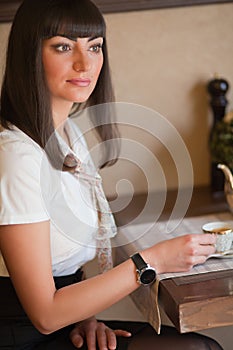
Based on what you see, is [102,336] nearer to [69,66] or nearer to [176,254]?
[176,254]

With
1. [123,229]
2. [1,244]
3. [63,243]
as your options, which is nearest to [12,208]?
[1,244]

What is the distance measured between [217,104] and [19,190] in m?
0.95

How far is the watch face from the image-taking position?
1361 mm

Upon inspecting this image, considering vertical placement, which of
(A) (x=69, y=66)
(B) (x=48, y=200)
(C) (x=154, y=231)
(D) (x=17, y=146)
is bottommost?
(C) (x=154, y=231)

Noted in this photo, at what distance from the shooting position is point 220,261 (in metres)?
1.46

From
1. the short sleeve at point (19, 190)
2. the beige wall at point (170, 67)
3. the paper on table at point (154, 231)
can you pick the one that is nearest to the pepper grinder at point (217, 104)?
the beige wall at point (170, 67)

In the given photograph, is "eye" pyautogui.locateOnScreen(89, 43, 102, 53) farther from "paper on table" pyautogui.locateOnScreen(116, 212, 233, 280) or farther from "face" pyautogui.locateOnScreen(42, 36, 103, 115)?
"paper on table" pyautogui.locateOnScreen(116, 212, 233, 280)

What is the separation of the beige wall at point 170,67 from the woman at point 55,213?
0.46 metres

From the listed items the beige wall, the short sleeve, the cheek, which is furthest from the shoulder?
the beige wall

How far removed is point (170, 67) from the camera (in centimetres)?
205

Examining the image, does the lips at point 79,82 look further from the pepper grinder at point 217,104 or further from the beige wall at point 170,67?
the pepper grinder at point 217,104

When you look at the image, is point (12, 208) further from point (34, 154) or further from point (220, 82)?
point (220, 82)

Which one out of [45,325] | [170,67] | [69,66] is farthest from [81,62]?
[170,67]

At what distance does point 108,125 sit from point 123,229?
27 cm
